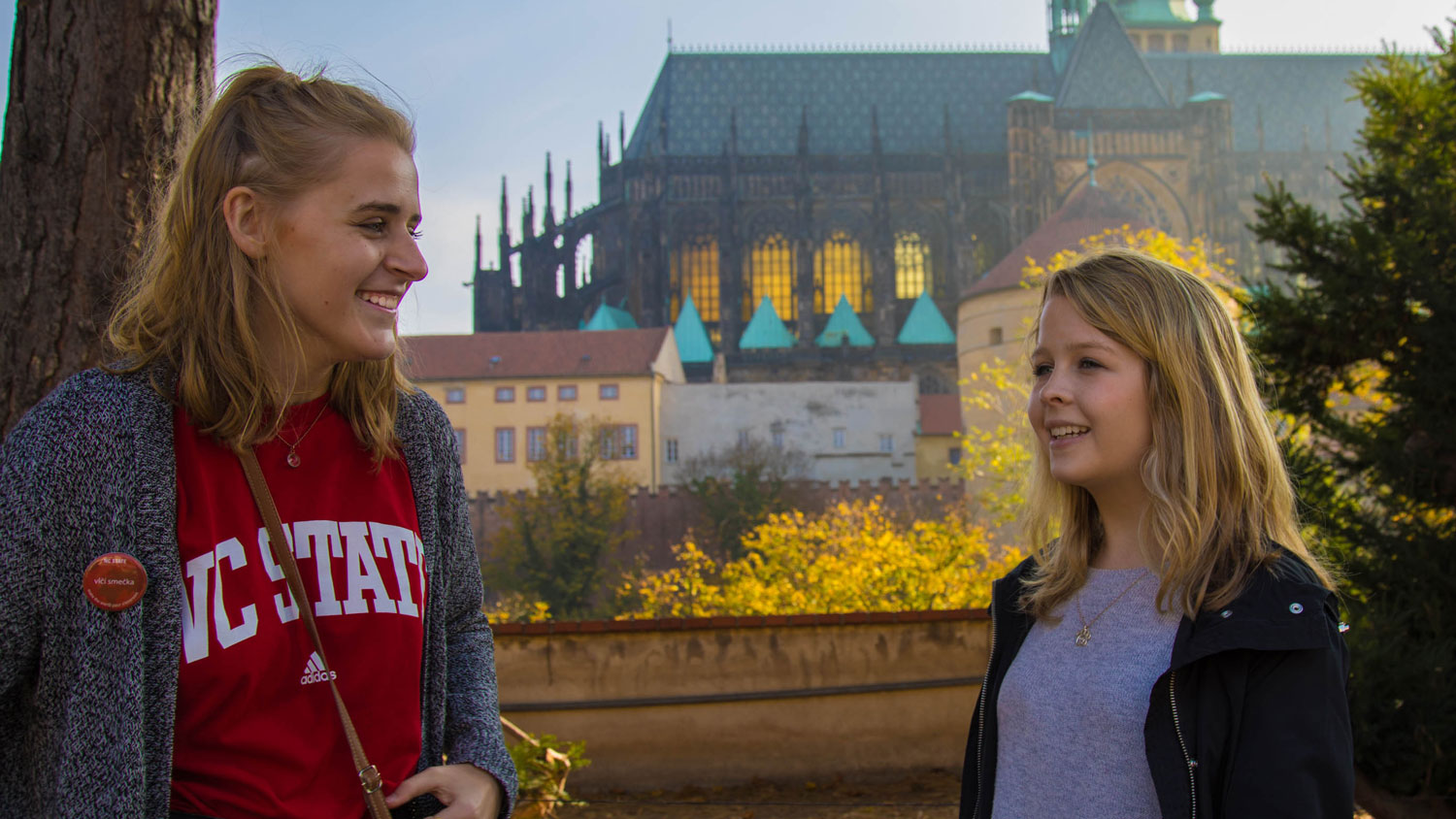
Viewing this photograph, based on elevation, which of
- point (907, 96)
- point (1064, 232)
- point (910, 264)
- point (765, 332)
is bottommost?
point (765, 332)

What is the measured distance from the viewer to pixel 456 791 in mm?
1592

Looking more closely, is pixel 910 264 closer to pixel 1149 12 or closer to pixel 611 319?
pixel 611 319

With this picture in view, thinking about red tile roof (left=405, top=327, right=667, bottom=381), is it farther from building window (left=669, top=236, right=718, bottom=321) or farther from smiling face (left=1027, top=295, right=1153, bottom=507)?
smiling face (left=1027, top=295, right=1153, bottom=507)

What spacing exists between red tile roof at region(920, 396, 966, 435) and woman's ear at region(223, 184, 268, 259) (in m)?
39.3

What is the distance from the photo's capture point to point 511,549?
35.0m

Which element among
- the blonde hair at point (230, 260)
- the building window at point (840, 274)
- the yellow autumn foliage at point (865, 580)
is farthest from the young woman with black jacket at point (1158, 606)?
the building window at point (840, 274)

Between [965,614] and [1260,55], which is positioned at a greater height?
[1260,55]

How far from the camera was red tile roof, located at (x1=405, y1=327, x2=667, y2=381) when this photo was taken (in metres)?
40.3

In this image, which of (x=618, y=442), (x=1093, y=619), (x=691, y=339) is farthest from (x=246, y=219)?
(x=691, y=339)

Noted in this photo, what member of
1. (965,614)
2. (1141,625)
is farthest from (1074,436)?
(965,614)

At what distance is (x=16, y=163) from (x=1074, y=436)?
216 cm

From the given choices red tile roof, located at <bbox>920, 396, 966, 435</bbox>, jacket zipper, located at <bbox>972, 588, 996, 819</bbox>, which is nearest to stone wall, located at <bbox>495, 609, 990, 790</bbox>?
jacket zipper, located at <bbox>972, 588, 996, 819</bbox>

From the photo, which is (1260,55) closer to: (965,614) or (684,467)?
(684,467)

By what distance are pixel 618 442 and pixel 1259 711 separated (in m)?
38.2
